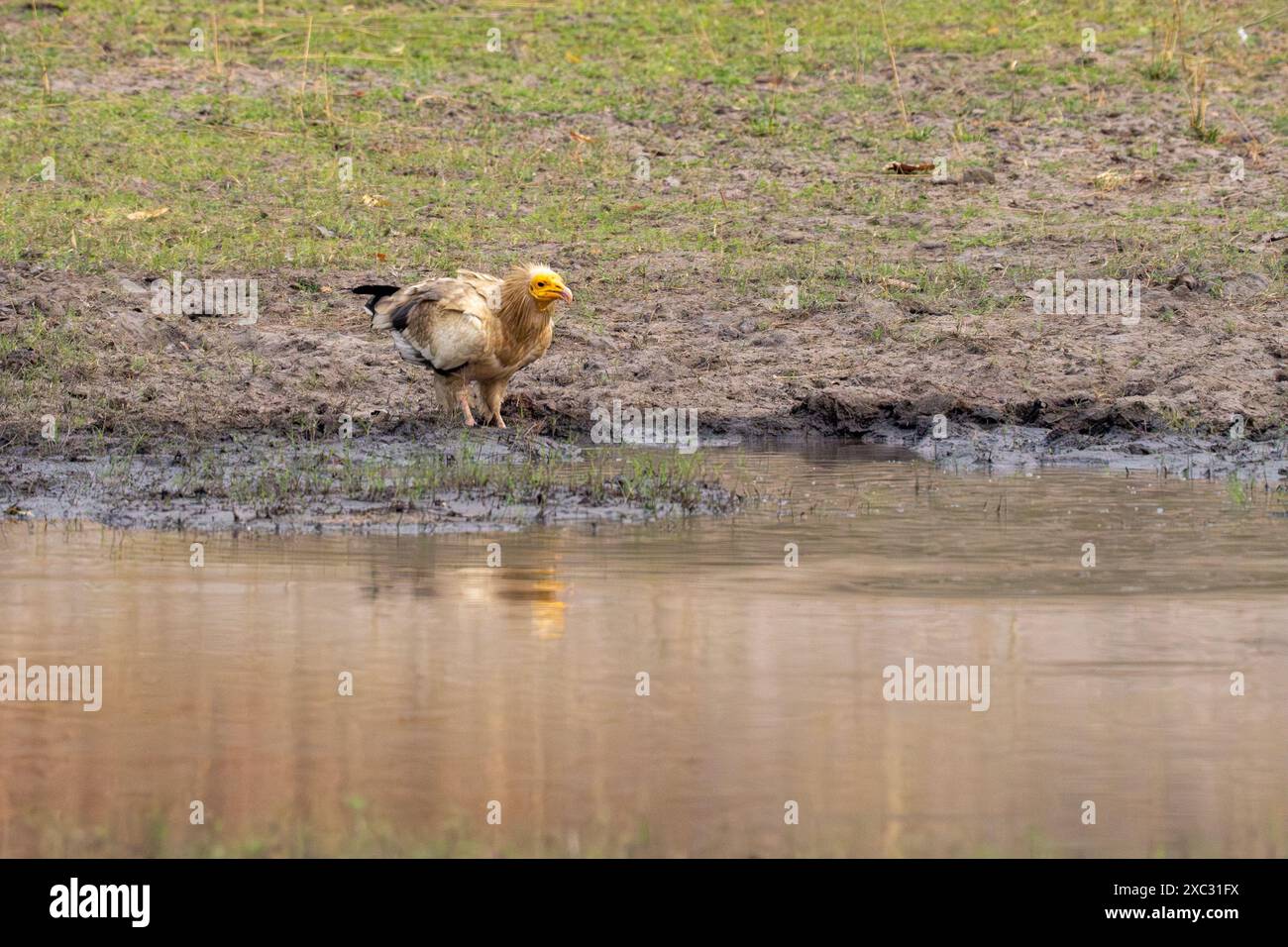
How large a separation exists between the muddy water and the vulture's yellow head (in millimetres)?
2483

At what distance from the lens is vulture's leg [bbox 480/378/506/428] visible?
12.5 m

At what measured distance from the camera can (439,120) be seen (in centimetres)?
1881

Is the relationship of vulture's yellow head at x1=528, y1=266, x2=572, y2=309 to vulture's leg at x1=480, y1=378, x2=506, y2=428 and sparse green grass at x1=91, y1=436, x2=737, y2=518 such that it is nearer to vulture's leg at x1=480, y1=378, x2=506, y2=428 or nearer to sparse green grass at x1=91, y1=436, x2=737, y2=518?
vulture's leg at x1=480, y1=378, x2=506, y2=428

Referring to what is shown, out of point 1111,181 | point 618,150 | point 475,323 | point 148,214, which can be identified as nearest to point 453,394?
point 475,323

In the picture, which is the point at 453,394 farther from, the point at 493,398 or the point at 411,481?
the point at 411,481

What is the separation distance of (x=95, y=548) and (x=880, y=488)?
4049mm

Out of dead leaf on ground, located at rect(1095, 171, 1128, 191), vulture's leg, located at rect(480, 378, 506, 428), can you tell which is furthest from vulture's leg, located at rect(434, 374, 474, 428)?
dead leaf on ground, located at rect(1095, 171, 1128, 191)

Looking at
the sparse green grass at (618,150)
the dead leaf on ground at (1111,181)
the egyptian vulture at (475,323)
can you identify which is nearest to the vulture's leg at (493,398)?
the egyptian vulture at (475,323)

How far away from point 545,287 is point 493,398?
0.95 meters

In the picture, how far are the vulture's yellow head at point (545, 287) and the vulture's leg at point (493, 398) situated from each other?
2.20 ft

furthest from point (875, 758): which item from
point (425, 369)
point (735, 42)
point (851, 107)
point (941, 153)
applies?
point (735, 42)

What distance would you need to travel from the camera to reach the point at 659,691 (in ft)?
21.5

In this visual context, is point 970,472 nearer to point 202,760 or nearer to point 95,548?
point 95,548

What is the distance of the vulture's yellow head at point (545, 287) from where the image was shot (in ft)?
39.0
